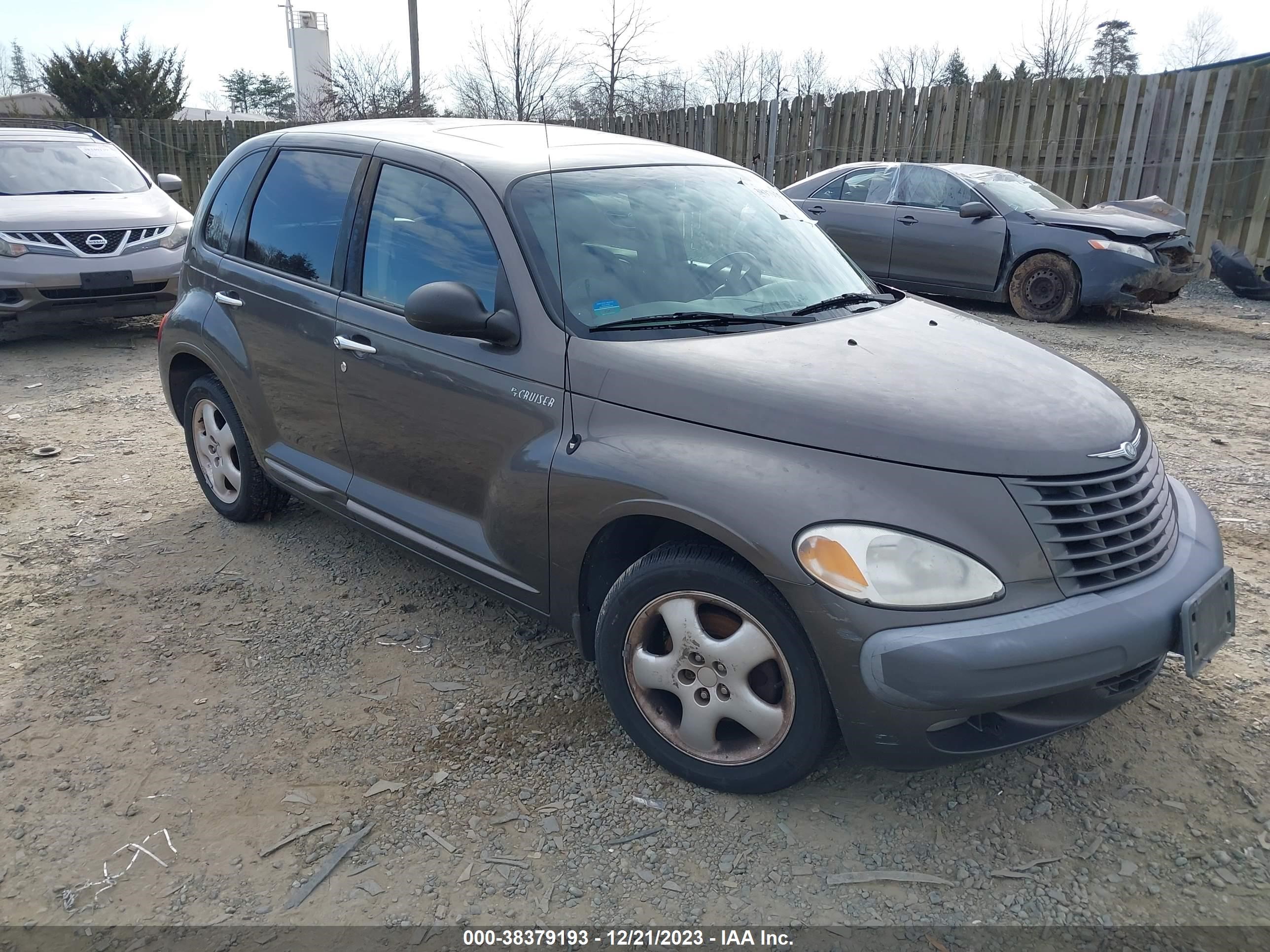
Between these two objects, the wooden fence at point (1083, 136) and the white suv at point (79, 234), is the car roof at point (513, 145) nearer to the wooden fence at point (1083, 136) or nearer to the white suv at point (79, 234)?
the white suv at point (79, 234)

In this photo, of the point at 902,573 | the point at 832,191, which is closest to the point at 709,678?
the point at 902,573

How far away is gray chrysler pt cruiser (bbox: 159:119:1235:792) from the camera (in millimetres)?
2303

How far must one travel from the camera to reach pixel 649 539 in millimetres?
2854

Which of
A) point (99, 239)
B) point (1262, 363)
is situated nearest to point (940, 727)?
point (1262, 363)

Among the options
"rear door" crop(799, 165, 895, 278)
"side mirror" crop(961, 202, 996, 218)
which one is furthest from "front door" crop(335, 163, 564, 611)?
"rear door" crop(799, 165, 895, 278)

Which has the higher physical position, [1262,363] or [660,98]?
[660,98]

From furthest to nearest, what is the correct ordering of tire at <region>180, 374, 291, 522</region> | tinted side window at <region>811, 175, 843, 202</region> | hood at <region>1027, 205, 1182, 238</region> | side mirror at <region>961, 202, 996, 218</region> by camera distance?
1. tinted side window at <region>811, 175, 843, 202</region>
2. side mirror at <region>961, 202, 996, 218</region>
3. hood at <region>1027, 205, 1182, 238</region>
4. tire at <region>180, 374, 291, 522</region>

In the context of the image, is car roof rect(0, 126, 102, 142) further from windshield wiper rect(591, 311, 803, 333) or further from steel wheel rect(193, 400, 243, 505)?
windshield wiper rect(591, 311, 803, 333)

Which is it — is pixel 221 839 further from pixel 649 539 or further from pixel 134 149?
pixel 134 149

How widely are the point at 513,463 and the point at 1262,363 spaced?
7509 mm

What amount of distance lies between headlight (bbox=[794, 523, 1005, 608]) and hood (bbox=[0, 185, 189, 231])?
8.41 m

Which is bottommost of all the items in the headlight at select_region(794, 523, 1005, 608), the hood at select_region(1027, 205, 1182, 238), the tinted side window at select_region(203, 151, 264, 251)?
the headlight at select_region(794, 523, 1005, 608)

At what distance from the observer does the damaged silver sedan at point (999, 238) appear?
9.05 metres

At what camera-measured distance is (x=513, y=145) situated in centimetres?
350
